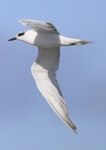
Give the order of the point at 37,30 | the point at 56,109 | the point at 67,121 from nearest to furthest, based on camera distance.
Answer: the point at 67,121, the point at 56,109, the point at 37,30

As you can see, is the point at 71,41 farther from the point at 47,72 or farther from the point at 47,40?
the point at 47,72

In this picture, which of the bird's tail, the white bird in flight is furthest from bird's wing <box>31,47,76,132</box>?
the bird's tail

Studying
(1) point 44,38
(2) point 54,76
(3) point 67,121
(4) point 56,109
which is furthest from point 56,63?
(3) point 67,121

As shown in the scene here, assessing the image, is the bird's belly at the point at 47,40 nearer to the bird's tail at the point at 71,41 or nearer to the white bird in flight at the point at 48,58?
the white bird in flight at the point at 48,58

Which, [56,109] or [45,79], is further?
[45,79]

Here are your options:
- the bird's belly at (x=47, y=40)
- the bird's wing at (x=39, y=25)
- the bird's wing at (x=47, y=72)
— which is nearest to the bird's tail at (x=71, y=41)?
the bird's belly at (x=47, y=40)

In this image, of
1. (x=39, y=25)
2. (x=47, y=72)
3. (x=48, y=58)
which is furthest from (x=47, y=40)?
(x=47, y=72)

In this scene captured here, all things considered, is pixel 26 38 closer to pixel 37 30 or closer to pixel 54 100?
pixel 37 30
